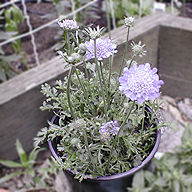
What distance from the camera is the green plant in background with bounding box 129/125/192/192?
0.92 meters

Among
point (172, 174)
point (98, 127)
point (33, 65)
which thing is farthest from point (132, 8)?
point (98, 127)

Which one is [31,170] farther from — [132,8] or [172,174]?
[132,8]

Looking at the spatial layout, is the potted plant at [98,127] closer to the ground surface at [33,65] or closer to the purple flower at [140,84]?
the purple flower at [140,84]

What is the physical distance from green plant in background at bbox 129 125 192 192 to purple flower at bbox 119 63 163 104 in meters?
0.62

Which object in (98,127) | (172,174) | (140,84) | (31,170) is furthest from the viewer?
(31,170)

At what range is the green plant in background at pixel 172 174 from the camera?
918 mm

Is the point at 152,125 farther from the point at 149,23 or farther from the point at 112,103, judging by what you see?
the point at 149,23

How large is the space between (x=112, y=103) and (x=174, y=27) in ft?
2.50

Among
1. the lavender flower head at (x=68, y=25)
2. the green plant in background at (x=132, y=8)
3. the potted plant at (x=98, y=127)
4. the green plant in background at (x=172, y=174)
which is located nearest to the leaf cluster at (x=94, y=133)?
the potted plant at (x=98, y=127)

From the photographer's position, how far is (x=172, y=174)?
3.07 feet

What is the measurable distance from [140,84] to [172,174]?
0.67 metres

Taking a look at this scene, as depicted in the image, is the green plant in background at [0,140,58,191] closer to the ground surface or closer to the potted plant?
the ground surface

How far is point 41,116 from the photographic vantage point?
1.04 m

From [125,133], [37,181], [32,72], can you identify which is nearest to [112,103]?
[125,133]
